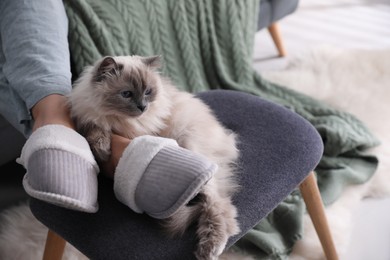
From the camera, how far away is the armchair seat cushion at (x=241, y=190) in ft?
2.88

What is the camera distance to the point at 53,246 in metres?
1.09

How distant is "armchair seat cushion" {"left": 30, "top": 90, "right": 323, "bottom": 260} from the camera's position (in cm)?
88

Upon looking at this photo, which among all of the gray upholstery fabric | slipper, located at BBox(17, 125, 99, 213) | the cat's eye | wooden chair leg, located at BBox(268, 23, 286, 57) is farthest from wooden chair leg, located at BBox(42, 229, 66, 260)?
wooden chair leg, located at BBox(268, 23, 286, 57)

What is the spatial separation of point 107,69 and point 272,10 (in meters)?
1.40

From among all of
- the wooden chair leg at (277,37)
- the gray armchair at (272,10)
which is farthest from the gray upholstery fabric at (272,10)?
the wooden chair leg at (277,37)

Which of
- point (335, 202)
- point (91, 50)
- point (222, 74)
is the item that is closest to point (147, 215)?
point (91, 50)

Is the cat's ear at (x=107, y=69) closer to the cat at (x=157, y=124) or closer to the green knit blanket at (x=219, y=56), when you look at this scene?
the cat at (x=157, y=124)

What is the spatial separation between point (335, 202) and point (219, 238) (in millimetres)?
828

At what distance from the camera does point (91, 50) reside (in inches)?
55.4

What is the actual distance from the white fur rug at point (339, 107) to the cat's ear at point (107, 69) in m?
0.63

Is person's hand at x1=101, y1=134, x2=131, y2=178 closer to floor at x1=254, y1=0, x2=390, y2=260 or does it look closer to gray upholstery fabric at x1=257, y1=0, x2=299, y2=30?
gray upholstery fabric at x1=257, y1=0, x2=299, y2=30

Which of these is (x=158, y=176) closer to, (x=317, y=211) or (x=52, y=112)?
(x=52, y=112)

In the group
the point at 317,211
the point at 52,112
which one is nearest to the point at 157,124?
the point at 52,112

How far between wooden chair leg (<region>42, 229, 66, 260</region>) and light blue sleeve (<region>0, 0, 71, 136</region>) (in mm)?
254
